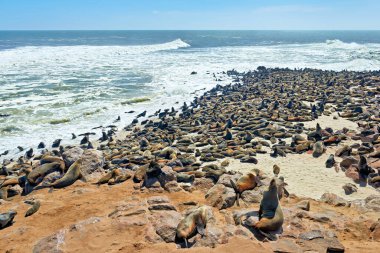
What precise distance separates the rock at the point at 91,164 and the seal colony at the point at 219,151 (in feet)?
0.10

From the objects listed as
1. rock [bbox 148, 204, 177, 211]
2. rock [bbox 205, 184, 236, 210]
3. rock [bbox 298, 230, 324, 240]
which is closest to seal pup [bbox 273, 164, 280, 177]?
rock [bbox 205, 184, 236, 210]

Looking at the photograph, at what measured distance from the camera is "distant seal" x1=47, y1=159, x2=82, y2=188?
33.7ft

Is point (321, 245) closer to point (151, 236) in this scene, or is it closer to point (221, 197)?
point (221, 197)

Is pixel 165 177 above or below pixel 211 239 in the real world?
below

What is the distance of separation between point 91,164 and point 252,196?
Result: 17.2 feet

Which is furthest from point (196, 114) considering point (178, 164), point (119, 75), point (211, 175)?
point (119, 75)

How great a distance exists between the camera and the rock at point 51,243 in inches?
253

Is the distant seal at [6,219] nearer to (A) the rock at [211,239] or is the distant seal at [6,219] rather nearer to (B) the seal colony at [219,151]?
(B) the seal colony at [219,151]

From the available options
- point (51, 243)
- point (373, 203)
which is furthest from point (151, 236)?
point (373, 203)

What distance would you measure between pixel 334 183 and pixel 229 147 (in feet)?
16.2

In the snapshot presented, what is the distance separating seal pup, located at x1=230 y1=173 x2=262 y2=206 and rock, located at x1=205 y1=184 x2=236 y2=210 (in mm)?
189

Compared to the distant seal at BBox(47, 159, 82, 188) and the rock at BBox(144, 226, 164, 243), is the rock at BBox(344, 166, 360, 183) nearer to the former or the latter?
the rock at BBox(144, 226, 164, 243)

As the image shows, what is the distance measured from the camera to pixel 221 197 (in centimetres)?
859

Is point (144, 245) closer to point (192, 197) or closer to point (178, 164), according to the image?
point (192, 197)
